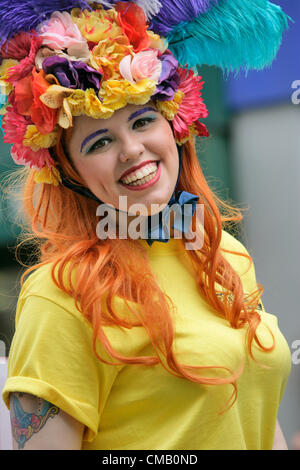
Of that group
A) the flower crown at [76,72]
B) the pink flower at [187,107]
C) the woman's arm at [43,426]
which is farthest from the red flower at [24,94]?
the woman's arm at [43,426]

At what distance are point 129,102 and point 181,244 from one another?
367mm

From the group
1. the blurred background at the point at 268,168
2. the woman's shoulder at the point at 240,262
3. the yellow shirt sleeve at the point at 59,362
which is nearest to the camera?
the yellow shirt sleeve at the point at 59,362

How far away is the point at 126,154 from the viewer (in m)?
1.15

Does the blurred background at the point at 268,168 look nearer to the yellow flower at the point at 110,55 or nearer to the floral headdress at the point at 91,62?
the floral headdress at the point at 91,62

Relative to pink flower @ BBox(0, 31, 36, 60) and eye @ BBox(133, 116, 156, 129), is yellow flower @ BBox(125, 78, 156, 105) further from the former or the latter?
pink flower @ BBox(0, 31, 36, 60)

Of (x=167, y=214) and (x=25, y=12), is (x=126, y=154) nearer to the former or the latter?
(x=167, y=214)

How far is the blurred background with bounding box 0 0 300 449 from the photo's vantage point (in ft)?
8.05

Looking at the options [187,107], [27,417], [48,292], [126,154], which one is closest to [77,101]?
[126,154]

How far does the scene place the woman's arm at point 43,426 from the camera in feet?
3.52

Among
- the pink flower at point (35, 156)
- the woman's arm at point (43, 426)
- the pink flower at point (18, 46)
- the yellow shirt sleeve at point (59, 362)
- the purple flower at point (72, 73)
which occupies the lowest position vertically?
the woman's arm at point (43, 426)

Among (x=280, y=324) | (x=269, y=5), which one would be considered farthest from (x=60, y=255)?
(x=280, y=324)

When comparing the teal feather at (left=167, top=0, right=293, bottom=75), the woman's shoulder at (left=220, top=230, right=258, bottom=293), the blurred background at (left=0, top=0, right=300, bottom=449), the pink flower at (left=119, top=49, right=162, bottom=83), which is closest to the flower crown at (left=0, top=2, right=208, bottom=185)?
the pink flower at (left=119, top=49, right=162, bottom=83)

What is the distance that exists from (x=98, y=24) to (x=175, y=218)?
451 mm

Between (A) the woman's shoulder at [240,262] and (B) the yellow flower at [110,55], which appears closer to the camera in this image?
(B) the yellow flower at [110,55]
